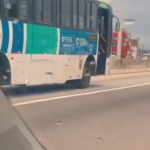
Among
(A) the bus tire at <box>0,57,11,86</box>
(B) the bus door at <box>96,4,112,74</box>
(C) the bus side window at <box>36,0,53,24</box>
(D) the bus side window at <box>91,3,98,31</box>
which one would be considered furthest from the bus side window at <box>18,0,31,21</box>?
(B) the bus door at <box>96,4,112,74</box>

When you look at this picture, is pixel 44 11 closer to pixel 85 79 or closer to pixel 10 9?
pixel 10 9

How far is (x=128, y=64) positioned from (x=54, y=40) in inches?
1054

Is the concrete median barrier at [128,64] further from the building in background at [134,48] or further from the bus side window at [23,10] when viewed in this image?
the bus side window at [23,10]

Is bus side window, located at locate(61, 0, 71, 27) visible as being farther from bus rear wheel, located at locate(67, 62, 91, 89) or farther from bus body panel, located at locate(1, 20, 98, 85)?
bus rear wheel, located at locate(67, 62, 91, 89)

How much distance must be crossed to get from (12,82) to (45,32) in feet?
7.22

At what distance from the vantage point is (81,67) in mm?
17250

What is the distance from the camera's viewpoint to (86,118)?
10.6 meters

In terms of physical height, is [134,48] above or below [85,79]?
below

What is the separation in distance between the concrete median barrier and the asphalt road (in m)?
21.9

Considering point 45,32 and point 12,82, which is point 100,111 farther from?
point 45,32

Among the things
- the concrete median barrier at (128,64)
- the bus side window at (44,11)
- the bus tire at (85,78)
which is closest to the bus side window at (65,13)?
the bus side window at (44,11)

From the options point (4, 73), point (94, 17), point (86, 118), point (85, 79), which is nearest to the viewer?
point (86, 118)

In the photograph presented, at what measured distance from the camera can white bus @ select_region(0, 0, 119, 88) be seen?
1284 centimetres

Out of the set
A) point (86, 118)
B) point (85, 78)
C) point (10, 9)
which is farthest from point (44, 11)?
point (86, 118)
